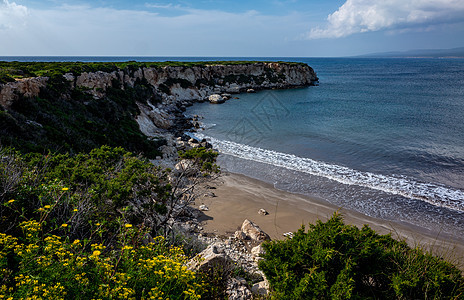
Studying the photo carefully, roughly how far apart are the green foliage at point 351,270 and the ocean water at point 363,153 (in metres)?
10.1

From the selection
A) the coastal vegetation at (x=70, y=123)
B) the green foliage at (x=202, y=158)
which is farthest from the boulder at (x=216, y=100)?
the green foliage at (x=202, y=158)

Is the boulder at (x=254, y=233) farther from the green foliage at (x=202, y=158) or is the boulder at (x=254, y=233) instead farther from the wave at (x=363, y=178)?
the wave at (x=363, y=178)

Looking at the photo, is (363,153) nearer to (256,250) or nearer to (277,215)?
(277,215)

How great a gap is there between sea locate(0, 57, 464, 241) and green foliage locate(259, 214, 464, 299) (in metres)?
10.1

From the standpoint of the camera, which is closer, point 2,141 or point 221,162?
point 2,141

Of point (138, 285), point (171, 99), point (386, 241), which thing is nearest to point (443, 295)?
point (386, 241)

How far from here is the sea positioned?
15.4 meters

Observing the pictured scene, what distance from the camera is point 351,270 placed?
17.1 ft

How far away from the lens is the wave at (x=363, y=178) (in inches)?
617

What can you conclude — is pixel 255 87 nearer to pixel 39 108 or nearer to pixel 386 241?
pixel 39 108

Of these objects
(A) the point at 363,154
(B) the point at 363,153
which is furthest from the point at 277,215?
(B) the point at 363,153

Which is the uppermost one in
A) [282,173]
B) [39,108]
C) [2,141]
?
[39,108]

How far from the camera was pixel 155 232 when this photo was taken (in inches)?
351

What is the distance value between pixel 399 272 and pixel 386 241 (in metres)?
1.42
